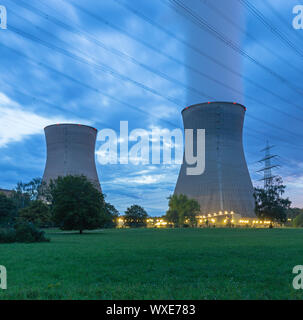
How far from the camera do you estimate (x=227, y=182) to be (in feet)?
143

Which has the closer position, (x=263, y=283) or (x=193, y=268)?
(x=263, y=283)

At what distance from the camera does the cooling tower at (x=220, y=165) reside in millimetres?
38625

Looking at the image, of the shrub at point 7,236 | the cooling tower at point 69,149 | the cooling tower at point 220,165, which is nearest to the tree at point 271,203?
the cooling tower at point 220,165

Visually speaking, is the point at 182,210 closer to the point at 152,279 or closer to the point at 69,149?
the point at 69,149

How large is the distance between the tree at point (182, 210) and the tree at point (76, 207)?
21.4 metres

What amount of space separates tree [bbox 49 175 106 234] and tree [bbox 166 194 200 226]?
21.4 m

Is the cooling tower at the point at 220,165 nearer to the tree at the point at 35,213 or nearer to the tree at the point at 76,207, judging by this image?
the tree at the point at 76,207

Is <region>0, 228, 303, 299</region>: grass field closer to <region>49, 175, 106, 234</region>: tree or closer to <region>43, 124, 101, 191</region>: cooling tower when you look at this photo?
<region>49, 175, 106, 234</region>: tree

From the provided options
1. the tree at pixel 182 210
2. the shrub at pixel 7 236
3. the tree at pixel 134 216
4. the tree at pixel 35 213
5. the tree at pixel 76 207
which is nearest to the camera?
the shrub at pixel 7 236

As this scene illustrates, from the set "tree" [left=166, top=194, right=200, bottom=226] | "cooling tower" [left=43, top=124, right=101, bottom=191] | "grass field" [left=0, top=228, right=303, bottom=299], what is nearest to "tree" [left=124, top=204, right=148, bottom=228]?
"tree" [left=166, top=194, right=200, bottom=226]

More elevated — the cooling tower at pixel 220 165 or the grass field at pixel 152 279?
the cooling tower at pixel 220 165
